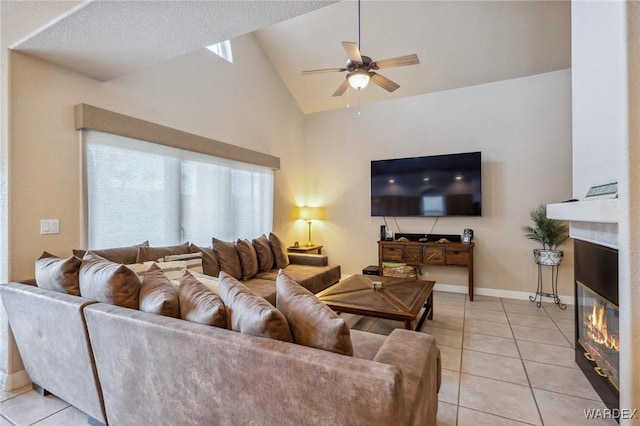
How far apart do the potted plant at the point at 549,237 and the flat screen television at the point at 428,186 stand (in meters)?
0.69

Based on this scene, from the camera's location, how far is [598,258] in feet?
6.00

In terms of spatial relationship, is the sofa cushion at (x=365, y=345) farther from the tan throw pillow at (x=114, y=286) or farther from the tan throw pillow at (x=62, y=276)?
the tan throw pillow at (x=62, y=276)

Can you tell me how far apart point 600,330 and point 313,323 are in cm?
199

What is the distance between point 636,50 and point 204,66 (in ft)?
12.4

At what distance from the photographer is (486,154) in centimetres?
425

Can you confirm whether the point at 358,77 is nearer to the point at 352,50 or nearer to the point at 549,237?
the point at 352,50

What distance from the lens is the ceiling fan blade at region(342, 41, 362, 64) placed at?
2.39 m

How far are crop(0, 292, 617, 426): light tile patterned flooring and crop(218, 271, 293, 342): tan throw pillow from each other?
1282mm

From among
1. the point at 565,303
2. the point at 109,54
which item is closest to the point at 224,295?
the point at 109,54

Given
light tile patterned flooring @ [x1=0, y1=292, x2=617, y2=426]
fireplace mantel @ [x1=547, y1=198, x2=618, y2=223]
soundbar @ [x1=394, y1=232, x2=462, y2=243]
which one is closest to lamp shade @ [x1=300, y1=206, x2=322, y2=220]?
soundbar @ [x1=394, y1=232, x2=462, y2=243]

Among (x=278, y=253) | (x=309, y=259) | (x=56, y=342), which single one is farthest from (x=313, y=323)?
(x=309, y=259)

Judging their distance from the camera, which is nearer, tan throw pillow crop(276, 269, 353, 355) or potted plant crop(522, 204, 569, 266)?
tan throw pillow crop(276, 269, 353, 355)

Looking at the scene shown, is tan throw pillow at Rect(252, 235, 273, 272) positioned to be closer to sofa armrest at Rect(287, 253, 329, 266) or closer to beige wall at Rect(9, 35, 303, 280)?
sofa armrest at Rect(287, 253, 329, 266)

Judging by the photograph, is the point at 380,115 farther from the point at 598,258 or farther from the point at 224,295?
the point at 224,295
